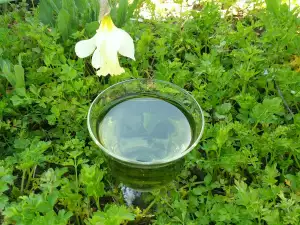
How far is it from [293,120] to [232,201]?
438mm

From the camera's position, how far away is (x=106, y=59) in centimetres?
138

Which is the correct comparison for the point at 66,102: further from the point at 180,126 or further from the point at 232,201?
the point at 232,201

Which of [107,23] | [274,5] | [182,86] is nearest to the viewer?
[107,23]

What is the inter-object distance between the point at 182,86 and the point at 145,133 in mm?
380

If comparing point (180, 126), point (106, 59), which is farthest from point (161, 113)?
point (106, 59)

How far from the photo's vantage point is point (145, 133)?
4.56 ft

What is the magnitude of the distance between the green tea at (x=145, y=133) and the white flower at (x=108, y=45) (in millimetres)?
122

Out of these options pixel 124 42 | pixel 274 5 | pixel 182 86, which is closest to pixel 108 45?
pixel 124 42

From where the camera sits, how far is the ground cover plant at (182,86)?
4.45ft

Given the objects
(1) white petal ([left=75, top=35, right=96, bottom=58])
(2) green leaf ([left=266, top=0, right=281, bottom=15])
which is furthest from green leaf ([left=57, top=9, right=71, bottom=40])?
(2) green leaf ([left=266, top=0, right=281, bottom=15])

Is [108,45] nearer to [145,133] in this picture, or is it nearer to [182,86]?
[145,133]

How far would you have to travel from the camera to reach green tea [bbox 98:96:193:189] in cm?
132

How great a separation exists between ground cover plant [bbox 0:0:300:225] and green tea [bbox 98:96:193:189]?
0.09 metres

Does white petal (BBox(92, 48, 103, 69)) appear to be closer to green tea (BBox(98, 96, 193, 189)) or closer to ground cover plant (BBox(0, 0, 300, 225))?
green tea (BBox(98, 96, 193, 189))
